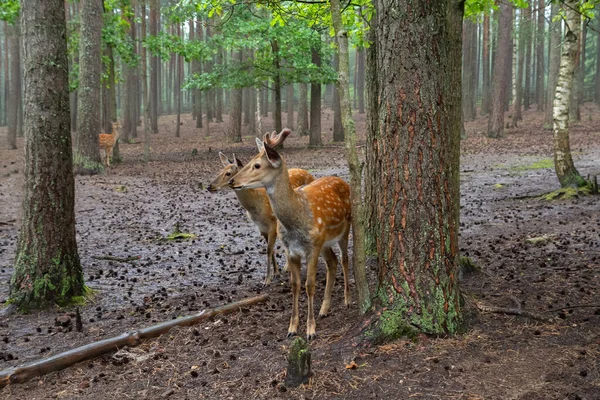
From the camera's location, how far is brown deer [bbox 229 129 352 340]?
5.18 m

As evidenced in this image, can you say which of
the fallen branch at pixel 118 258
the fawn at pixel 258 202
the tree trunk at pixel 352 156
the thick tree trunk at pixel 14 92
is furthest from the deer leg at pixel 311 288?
the thick tree trunk at pixel 14 92

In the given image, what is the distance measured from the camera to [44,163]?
625 centimetres

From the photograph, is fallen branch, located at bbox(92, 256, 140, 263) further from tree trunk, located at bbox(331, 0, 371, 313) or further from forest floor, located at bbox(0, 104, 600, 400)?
tree trunk, located at bbox(331, 0, 371, 313)

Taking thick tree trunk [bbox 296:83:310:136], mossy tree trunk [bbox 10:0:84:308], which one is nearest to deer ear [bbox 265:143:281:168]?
mossy tree trunk [bbox 10:0:84:308]

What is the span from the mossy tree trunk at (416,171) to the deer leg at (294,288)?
0.99 metres

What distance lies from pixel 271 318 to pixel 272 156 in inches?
68.5

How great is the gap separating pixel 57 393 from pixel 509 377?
3371 mm

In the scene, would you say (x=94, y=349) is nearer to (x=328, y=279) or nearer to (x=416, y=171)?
(x=328, y=279)

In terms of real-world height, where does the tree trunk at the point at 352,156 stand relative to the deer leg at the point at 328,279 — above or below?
above

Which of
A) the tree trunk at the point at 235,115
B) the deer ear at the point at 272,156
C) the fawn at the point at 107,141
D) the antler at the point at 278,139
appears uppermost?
the tree trunk at the point at 235,115

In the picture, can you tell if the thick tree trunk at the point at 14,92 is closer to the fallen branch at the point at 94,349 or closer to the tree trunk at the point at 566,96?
the tree trunk at the point at 566,96

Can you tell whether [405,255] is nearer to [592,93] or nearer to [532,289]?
[532,289]

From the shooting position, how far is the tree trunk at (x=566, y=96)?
33.9ft

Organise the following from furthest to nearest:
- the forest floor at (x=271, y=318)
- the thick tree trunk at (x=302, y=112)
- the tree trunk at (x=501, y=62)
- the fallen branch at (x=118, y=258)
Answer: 1. the thick tree trunk at (x=302, y=112)
2. the tree trunk at (x=501, y=62)
3. the fallen branch at (x=118, y=258)
4. the forest floor at (x=271, y=318)
